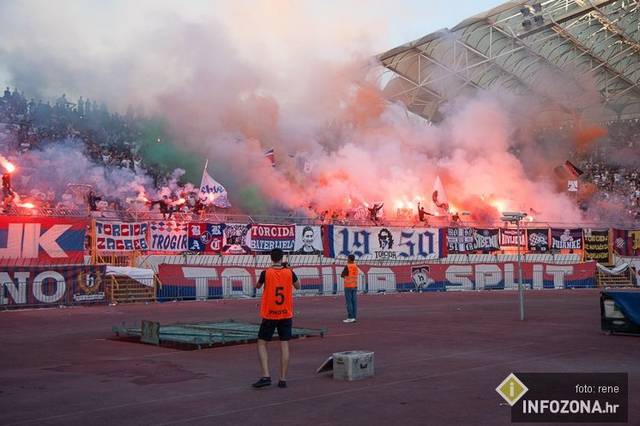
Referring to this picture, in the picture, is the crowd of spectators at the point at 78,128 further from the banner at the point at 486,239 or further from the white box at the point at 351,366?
the white box at the point at 351,366

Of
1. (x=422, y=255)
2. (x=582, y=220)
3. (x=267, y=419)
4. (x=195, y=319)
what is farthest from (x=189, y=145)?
(x=267, y=419)

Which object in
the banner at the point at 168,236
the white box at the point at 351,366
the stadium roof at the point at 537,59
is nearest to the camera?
the white box at the point at 351,366

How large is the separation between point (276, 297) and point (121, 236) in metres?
19.3

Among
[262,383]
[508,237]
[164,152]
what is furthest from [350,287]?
[164,152]

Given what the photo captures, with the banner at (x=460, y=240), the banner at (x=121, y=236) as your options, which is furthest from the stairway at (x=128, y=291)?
the banner at (x=460, y=240)

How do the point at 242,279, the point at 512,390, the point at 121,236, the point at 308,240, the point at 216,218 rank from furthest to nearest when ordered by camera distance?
the point at 308,240
the point at 216,218
the point at 242,279
the point at 121,236
the point at 512,390

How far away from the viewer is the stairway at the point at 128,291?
25.6 meters

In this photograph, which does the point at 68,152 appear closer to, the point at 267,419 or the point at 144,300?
the point at 144,300

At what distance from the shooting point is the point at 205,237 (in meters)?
29.2

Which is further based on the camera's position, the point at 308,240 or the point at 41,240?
the point at 308,240

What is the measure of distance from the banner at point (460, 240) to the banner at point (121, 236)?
649 inches

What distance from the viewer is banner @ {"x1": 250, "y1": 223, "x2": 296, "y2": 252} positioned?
3066cm

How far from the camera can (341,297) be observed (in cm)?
3030

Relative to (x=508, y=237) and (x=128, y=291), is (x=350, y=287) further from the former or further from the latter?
(x=508, y=237)
